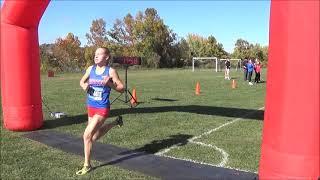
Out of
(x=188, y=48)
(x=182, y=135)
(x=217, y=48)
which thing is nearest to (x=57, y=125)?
(x=182, y=135)

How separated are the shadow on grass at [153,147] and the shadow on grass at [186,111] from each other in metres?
3.03

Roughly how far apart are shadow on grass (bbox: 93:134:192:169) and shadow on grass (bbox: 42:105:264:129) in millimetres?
3025

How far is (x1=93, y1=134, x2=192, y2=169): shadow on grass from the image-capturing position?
24.0 ft

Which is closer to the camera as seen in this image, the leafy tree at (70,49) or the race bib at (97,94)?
the race bib at (97,94)

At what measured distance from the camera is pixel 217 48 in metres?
102

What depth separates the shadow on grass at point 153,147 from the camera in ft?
24.0

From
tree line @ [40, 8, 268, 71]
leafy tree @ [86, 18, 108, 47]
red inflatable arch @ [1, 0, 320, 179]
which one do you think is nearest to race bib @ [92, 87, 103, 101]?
red inflatable arch @ [1, 0, 320, 179]

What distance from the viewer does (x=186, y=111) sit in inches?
514

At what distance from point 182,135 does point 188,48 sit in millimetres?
83734

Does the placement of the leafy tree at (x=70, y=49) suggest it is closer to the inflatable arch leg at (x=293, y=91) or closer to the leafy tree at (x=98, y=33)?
the leafy tree at (x=98, y=33)

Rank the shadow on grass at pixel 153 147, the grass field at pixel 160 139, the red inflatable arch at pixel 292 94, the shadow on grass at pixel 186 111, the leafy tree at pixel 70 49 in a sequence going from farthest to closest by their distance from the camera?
1. the leafy tree at pixel 70 49
2. the shadow on grass at pixel 186 111
3. the shadow on grass at pixel 153 147
4. the grass field at pixel 160 139
5. the red inflatable arch at pixel 292 94

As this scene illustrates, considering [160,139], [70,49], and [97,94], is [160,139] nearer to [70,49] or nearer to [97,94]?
[97,94]

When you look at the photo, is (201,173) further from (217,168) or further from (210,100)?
(210,100)

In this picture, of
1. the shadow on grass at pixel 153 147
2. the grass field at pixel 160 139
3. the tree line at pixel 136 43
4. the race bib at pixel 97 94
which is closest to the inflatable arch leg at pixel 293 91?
the grass field at pixel 160 139
